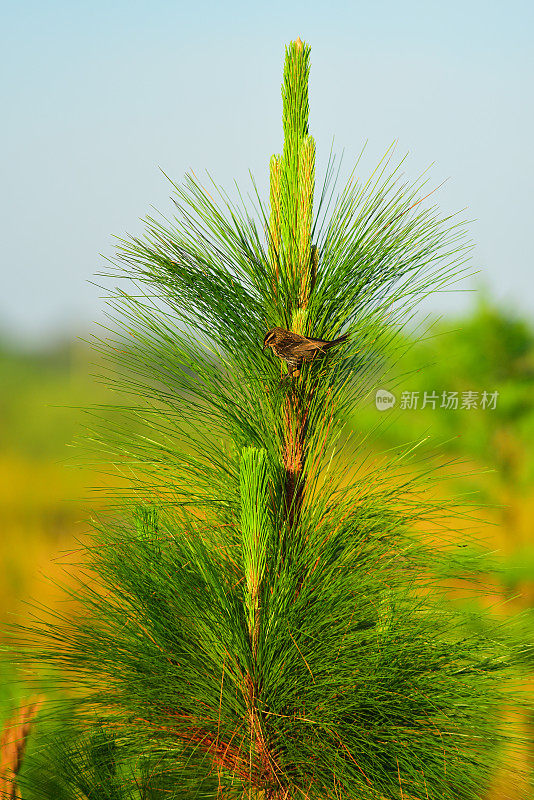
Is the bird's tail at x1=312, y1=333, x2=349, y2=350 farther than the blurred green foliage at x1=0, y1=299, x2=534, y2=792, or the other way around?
the blurred green foliage at x1=0, y1=299, x2=534, y2=792

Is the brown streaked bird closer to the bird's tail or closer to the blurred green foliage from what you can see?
the bird's tail

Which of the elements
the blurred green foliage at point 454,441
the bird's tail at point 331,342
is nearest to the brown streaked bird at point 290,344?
the bird's tail at point 331,342

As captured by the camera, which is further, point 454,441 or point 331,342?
point 454,441

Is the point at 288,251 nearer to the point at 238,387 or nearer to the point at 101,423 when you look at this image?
the point at 238,387

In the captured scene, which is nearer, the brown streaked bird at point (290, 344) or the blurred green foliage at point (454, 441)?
the brown streaked bird at point (290, 344)

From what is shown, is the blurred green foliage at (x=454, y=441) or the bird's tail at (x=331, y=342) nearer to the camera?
the bird's tail at (x=331, y=342)

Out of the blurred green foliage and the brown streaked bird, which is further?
the blurred green foliage

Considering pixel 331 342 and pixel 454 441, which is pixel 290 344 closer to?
pixel 331 342

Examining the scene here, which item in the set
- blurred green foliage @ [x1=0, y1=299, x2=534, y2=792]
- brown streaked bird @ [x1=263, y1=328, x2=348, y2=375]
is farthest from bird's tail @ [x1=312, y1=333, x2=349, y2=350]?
blurred green foliage @ [x1=0, y1=299, x2=534, y2=792]

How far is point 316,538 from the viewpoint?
1.09m

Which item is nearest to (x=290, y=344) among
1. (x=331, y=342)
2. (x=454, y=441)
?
(x=331, y=342)

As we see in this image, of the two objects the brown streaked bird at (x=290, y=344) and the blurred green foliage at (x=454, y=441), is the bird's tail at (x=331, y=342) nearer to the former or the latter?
the brown streaked bird at (x=290, y=344)

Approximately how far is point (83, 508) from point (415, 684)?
0.60 m

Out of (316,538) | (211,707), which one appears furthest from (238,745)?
(316,538)
